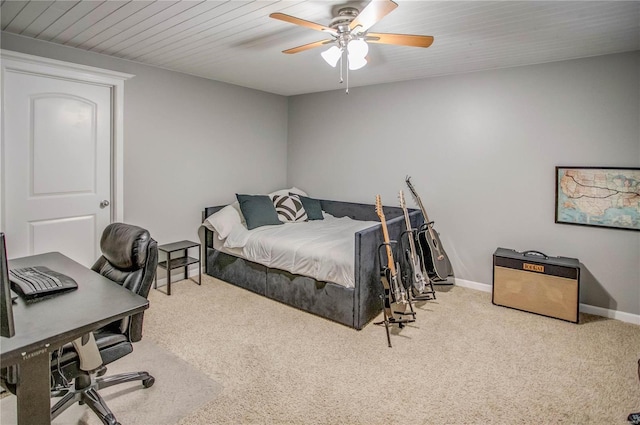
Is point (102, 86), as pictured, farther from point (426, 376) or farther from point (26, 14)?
point (426, 376)

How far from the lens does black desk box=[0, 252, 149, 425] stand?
4.07 feet

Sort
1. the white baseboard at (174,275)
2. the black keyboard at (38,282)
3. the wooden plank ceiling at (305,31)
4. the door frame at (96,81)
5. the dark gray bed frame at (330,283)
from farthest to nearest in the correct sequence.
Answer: the white baseboard at (174,275) → the dark gray bed frame at (330,283) → the door frame at (96,81) → the wooden plank ceiling at (305,31) → the black keyboard at (38,282)

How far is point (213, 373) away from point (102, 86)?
282cm

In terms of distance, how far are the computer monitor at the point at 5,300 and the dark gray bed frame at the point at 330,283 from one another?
6.94 feet

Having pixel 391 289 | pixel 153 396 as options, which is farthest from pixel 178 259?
pixel 391 289

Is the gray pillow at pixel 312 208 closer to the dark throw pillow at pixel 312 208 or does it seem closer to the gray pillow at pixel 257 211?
the dark throw pillow at pixel 312 208

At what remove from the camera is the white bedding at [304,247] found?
303 centimetres

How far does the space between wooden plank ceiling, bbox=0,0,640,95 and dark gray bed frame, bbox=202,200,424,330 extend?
155cm

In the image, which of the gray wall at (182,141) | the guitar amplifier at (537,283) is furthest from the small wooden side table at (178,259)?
the guitar amplifier at (537,283)

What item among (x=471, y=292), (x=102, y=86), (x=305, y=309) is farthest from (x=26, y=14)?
(x=471, y=292)

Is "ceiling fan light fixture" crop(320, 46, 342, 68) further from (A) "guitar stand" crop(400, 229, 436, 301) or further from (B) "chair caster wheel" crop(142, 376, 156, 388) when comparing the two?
(B) "chair caster wheel" crop(142, 376, 156, 388)

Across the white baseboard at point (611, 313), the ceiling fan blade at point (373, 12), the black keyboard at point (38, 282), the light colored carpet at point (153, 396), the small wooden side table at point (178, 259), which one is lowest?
the light colored carpet at point (153, 396)

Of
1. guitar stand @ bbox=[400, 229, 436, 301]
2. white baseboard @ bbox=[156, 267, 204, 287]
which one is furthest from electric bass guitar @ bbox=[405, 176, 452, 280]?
white baseboard @ bbox=[156, 267, 204, 287]

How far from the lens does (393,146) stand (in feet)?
14.3
